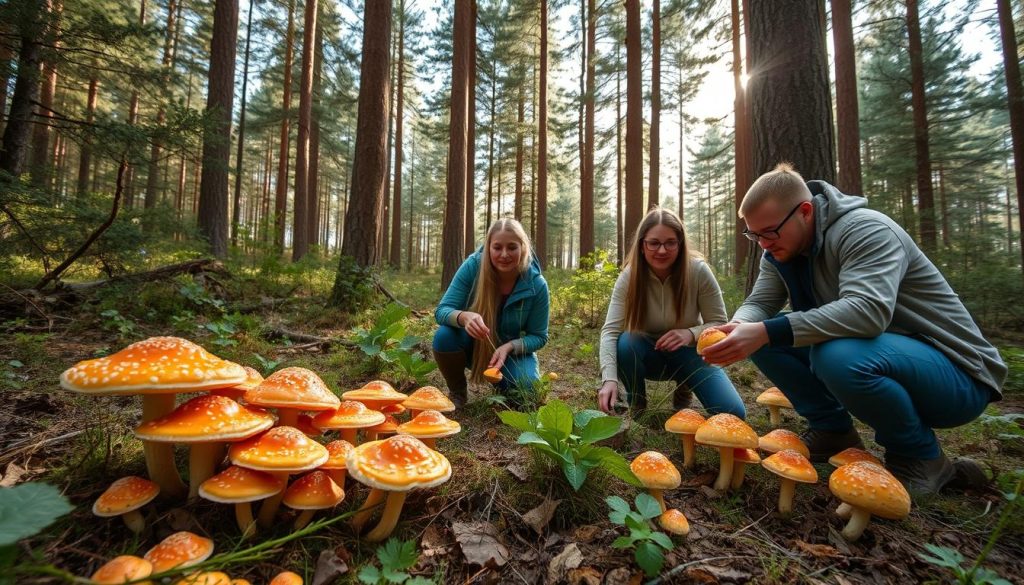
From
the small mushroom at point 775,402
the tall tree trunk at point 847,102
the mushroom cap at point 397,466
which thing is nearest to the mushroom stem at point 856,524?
the small mushroom at point 775,402

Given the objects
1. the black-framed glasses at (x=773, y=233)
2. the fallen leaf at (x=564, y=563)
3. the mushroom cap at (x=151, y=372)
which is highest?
the black-framed glasses at (x=773, y=233)

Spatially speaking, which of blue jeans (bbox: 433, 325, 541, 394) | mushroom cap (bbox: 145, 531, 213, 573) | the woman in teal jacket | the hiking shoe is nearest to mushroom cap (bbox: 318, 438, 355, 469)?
mushroom cap (bbox: 145, 531, 213, 573)

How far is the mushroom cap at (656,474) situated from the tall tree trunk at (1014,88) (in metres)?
13.5

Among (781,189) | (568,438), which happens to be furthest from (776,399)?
(568,438)

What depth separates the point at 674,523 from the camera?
1.63 m

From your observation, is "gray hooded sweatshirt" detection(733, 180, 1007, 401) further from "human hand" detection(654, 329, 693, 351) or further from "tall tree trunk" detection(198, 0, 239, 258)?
"tall tree trunk" detection(198, 0, 239, 258)

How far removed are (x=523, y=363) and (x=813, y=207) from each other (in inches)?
90.9

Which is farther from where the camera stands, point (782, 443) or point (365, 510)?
point (782, 443)

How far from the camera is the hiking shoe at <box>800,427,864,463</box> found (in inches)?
98.7

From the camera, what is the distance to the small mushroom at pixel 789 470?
1.73 m

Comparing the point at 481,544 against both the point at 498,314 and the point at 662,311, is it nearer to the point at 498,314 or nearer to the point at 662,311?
the point at 498,314

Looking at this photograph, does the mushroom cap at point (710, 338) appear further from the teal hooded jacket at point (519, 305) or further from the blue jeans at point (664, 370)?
the teal hooded jacket at point (519, 305)

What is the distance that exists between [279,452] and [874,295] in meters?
2.83

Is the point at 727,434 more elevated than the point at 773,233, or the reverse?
the point at 773,233
